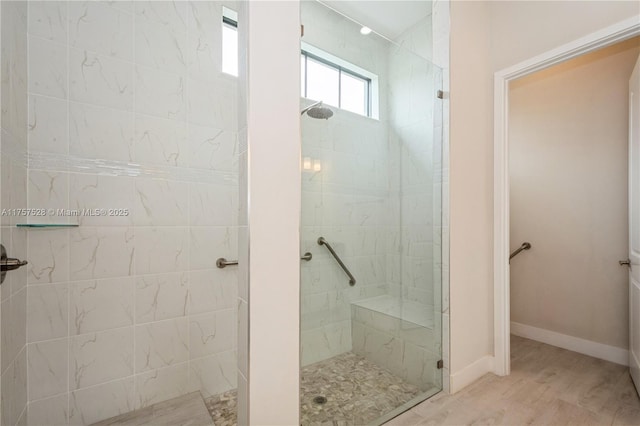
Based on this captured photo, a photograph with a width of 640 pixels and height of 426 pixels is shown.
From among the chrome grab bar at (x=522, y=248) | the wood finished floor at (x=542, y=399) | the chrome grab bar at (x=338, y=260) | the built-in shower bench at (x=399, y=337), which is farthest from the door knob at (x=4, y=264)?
the chrome grab bar at (x=522, y=248)

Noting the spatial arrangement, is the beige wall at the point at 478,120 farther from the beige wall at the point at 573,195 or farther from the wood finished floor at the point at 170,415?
the wood finished floor at the point at 170,415

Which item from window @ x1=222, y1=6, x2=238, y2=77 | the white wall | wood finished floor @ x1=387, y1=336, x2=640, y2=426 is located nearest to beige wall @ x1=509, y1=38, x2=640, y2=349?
wood finished floor @ x1=387, y1=336, x2=640, y2=426

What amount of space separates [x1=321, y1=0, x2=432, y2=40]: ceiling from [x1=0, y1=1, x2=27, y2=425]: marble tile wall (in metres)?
1.62

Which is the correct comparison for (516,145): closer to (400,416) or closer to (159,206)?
(400,416)

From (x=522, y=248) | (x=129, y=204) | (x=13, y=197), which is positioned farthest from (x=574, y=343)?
(x=13, y=197)

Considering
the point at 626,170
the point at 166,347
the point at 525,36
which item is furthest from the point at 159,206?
the point at 626,170

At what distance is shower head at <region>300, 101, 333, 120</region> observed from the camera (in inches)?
56.4

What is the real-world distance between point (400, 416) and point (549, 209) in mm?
2453

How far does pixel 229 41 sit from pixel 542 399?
3.21m

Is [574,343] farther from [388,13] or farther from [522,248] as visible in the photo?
[388,13]

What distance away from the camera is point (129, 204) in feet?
5.64

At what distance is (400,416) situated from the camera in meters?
1.71

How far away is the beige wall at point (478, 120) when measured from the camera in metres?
1.98

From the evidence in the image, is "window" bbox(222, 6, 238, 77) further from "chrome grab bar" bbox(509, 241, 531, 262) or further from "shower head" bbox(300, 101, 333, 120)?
"chrome grab bar" bbox(509, 241, 531, 262)
